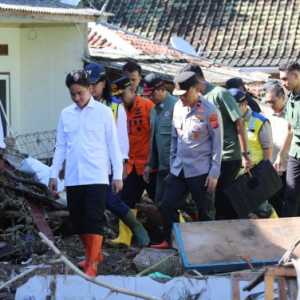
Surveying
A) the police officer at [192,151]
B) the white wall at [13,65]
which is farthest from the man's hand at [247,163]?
the white wall at [13,65]

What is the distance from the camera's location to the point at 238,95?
30.9ft

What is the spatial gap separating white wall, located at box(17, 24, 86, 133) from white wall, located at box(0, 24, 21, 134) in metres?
0.15

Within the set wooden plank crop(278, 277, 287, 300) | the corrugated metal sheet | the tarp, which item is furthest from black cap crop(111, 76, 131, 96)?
the corrugated metal sheet

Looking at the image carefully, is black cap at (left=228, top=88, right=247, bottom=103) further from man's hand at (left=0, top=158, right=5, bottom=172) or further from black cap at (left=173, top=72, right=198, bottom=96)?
man's hand at (left=0, top=158, right=5, bottom=172)

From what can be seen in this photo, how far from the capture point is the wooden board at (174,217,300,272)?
7.82 m

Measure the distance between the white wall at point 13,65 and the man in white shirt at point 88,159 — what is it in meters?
7.54

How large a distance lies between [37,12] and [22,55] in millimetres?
1702

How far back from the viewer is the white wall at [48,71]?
15.6m

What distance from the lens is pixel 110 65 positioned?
15500 millimetres

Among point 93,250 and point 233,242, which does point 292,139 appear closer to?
point 233,242

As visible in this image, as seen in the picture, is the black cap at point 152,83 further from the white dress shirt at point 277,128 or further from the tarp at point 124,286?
the tarp at point 124,286

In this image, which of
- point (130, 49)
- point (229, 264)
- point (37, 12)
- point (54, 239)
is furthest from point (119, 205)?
point (130, 49)

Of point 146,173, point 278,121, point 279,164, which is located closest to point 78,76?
point 146,173

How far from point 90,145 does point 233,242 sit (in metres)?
1.45
